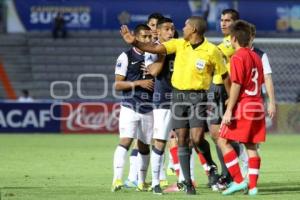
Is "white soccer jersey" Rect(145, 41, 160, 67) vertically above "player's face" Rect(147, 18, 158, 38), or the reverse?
"player's face" Rect(147, 18, 158, 38)

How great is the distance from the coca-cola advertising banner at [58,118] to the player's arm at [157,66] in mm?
15112

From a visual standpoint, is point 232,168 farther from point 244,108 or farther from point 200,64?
point 200,64

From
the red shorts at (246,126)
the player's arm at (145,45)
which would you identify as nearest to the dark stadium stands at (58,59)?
the player's arm at (145,45)

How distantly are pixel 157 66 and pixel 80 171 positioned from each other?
11.8 ft

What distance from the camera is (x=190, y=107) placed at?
1102 cm

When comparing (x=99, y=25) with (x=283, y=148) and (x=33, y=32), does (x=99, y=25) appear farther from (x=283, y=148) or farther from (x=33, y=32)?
(x=283, y=148)

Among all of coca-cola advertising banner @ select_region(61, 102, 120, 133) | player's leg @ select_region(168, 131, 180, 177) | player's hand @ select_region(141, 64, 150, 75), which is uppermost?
player's hand @ select_region(141, 64, 150, 75)

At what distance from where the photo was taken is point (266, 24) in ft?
110

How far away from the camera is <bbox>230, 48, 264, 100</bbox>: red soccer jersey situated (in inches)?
422

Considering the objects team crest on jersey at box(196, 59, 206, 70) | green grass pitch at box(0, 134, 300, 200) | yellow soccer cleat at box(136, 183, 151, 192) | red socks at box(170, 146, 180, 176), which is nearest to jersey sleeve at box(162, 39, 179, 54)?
team crest on jersey at box(196, 59, 206, 70)

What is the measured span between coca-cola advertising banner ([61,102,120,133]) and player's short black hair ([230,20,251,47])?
51.5 ft

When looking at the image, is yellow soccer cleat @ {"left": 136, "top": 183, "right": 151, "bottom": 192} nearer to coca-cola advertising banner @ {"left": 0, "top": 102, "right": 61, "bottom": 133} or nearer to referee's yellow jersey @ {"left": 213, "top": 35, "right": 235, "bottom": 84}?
referee's yellow jersey @ {"left": 213, "top": 35, "right": 235, "bottom": 84}

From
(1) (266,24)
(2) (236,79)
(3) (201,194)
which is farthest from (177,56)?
(1) (266,24)

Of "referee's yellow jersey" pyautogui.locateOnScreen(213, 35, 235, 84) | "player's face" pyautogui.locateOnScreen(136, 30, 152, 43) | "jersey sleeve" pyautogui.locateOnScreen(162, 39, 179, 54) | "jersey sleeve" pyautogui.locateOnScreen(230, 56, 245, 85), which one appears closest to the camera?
"jersey sleeve" pyautogui.locateOnScreen(230, 56, 245, 85)
